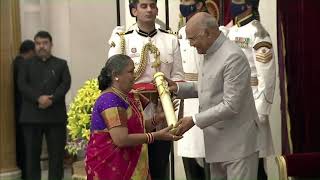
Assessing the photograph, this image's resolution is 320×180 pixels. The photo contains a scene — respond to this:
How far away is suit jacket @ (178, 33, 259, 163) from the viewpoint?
264 cm

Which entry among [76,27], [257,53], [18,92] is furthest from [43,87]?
[257,53]

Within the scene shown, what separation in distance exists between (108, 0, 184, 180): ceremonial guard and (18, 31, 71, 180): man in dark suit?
51.2 inches

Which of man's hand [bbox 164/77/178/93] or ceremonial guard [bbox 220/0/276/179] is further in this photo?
ceremonial guard [bbox 220/0/276/179]

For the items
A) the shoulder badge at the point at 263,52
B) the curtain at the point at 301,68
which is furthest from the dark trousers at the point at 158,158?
the curtain at the point at 301,68

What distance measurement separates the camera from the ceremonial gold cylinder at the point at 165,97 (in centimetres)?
273

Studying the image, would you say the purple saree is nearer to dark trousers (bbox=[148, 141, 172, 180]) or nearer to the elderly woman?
the elderly woman

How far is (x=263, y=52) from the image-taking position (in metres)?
3.49

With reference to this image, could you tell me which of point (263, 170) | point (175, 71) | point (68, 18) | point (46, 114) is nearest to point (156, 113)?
point (175, 71)

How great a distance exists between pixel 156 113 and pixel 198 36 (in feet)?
1.56

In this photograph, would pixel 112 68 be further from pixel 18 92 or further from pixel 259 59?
pixel 18 92

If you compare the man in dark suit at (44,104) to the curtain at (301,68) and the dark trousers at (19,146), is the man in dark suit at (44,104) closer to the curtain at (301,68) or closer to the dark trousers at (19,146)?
the dark trousers at (19,146)

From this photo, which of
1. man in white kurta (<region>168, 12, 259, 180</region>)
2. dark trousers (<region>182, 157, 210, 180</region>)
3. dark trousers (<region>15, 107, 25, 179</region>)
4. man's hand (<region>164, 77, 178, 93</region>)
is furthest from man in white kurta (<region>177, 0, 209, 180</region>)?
dark trousers (<region>15, 107, 25, 179</region>)

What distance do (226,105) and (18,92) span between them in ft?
7.66

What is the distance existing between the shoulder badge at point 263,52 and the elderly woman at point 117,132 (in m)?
1.00
